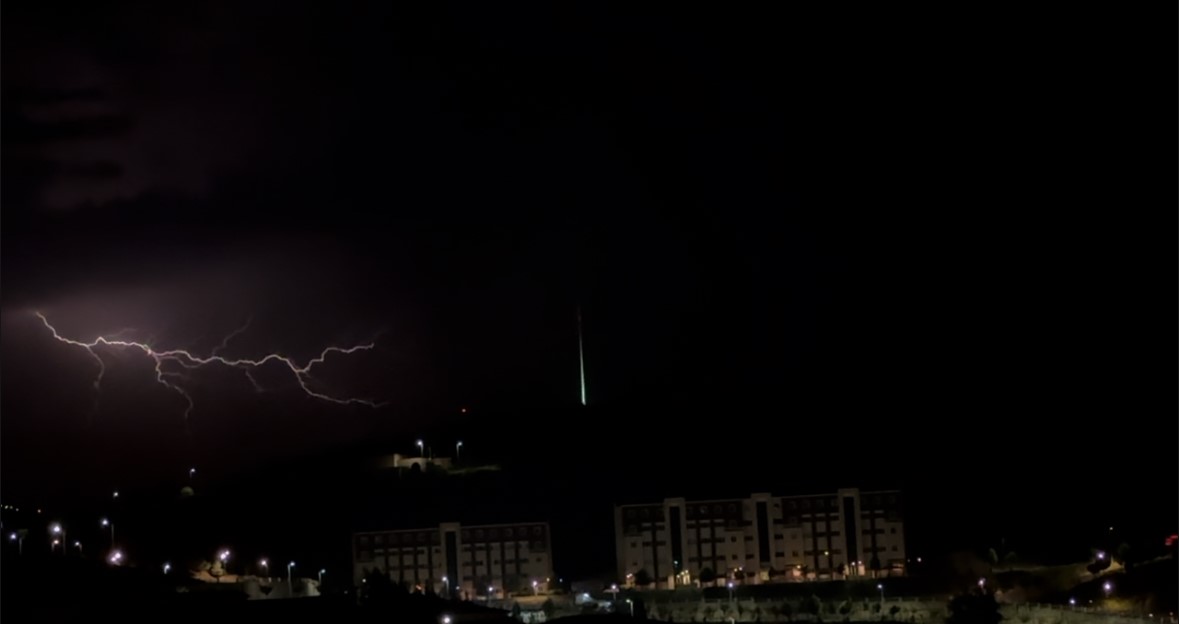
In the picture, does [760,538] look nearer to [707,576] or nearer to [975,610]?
[707,576]

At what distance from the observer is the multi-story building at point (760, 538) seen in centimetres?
3372

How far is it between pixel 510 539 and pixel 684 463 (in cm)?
Result: 996

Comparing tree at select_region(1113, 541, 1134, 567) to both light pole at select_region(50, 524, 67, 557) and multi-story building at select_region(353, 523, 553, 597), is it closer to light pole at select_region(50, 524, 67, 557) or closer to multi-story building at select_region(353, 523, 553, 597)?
multi-story building at select_region(353, 523, 553, 597)

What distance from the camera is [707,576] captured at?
33.0 meters

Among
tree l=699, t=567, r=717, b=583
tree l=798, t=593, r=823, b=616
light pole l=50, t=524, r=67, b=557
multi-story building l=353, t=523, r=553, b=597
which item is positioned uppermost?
light pole l=50, t=524, r=67, b=557

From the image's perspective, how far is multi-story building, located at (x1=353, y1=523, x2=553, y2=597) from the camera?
32906 mm

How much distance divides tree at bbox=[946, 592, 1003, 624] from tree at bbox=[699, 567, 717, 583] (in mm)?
7322

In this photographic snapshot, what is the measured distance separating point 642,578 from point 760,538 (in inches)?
133

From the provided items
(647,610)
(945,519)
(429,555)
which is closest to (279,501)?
(429,555)

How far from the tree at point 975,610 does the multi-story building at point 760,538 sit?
280 inches


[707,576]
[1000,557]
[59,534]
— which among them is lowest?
[707,576]

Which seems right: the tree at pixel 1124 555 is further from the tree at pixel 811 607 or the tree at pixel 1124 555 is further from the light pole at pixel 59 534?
the light pole at pixel 59 534

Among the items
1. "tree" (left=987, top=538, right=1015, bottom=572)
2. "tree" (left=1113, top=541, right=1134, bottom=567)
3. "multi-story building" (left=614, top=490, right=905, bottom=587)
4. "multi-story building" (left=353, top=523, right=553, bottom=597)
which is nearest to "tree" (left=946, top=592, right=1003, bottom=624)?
"tree" (left=1113, top=541, right=1134, bottom=567)

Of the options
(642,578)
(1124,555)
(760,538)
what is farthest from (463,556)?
(1124,555)
